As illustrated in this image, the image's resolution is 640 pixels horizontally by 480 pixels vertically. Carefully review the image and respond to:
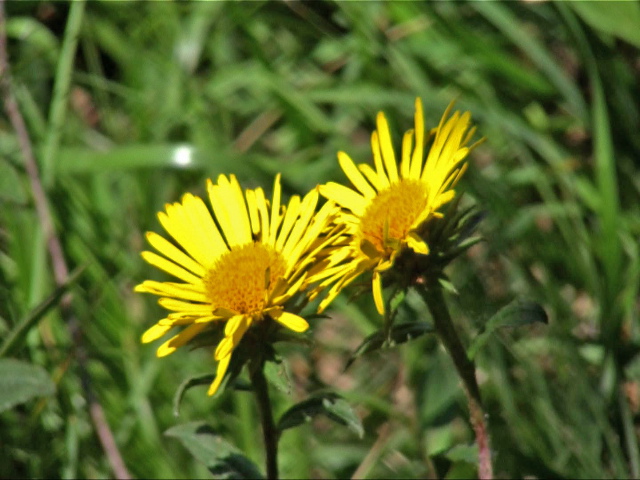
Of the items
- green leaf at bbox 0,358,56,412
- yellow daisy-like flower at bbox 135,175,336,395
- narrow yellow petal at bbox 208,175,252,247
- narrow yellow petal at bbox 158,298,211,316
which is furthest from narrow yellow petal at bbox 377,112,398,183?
green leaf at bbox 0,358,56,412

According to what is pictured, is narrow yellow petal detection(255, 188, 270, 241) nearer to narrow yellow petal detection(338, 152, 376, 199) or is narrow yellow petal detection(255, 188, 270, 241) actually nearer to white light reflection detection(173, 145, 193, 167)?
narrow yellow petal detection(338, 152, 376, 199)

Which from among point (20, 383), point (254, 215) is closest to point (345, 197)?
point (254, 215)

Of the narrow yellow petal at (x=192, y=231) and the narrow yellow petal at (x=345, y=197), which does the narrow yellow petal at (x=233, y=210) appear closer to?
the narrow yellow petal at (x=192, y=231)

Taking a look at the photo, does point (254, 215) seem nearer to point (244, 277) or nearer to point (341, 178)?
point (244, 277)

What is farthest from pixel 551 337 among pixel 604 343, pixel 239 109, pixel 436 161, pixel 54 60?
pixel 54 60

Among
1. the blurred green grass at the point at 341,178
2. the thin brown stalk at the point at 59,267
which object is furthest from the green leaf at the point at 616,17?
the thin brown stalk at the point at 59,267
